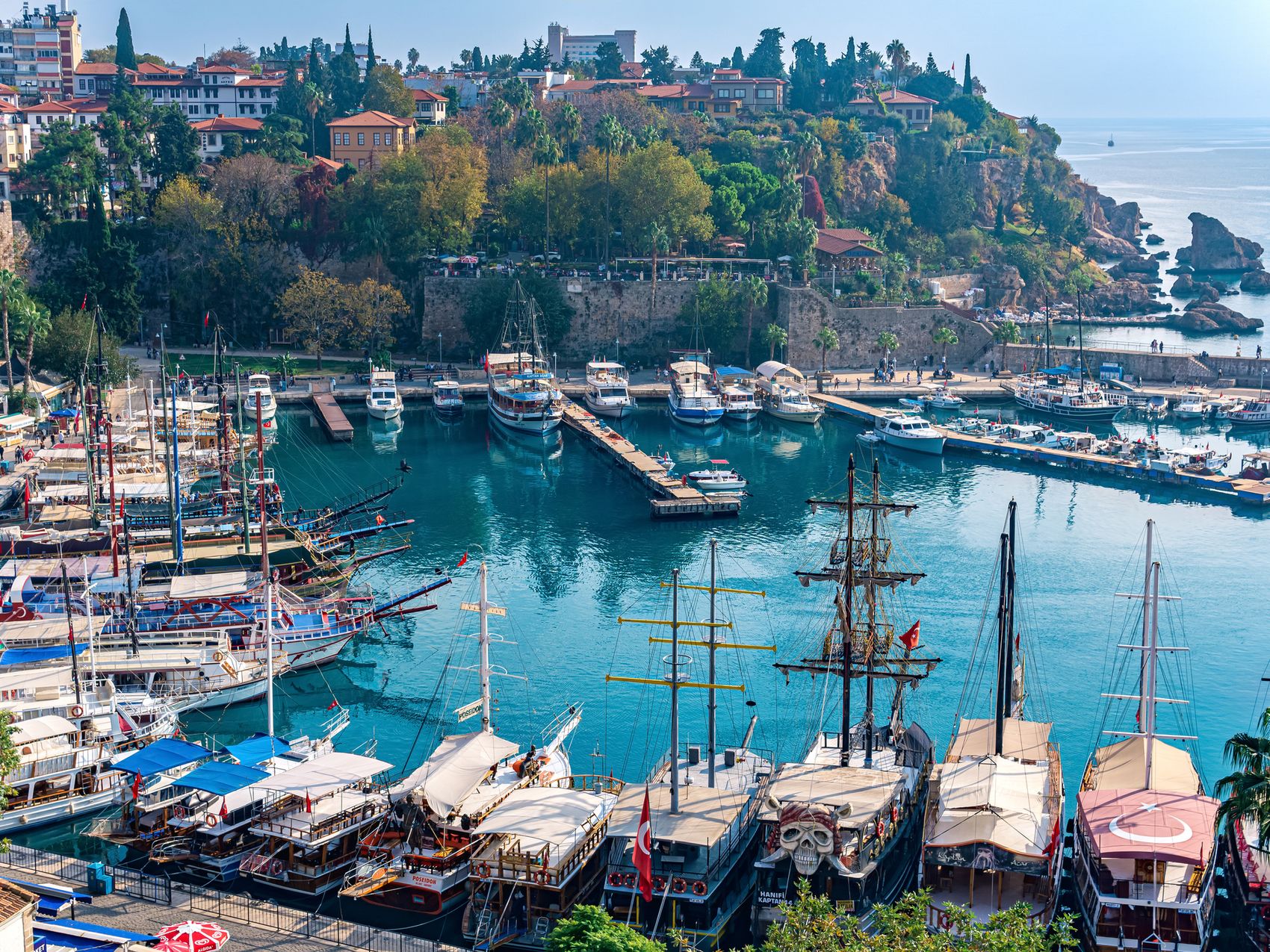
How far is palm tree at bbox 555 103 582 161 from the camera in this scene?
400 ft

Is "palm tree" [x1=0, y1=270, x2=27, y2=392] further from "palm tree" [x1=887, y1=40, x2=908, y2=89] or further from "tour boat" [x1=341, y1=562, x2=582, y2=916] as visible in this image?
"palm tree" [x1=887, y1=40, x2=908, y2=89]

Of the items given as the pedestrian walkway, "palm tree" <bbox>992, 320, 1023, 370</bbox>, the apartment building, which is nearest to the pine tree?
the apartment building

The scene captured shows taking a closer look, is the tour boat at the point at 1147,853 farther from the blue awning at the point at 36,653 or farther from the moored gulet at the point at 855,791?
the blue awning at the point at 36,653

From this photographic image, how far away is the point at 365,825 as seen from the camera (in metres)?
39.8

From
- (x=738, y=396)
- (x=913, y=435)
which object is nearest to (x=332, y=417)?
(x=738, y=396)

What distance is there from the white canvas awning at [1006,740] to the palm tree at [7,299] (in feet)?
211

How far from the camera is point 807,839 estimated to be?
35875mm

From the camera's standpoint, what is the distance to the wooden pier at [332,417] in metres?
89.0

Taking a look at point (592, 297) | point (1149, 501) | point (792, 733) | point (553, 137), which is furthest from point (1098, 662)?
point (553, 137)

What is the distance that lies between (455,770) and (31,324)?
6216cm

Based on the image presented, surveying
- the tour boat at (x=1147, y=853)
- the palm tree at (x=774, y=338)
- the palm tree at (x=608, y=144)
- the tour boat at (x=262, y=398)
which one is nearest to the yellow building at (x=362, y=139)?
the palm tree at (x=608, y=144)

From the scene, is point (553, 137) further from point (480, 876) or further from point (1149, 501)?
point (480, 876)

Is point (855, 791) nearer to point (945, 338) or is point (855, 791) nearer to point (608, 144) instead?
point (945, 338)

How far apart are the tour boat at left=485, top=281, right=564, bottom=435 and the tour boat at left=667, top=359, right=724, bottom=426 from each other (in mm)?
7059
